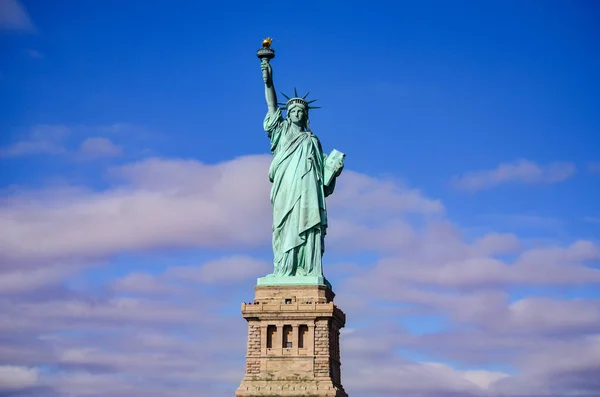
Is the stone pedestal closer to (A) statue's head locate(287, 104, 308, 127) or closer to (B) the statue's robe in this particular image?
(B) the statue's robe

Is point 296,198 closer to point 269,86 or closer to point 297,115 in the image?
point 297,115

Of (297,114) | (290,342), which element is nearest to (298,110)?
(297,114)

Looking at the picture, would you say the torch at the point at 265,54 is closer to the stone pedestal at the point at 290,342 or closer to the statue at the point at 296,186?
the statue at the point at 296,186

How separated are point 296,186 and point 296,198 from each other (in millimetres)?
561

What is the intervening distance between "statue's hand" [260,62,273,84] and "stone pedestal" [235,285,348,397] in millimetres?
9509

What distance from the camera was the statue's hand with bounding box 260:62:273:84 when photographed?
5659cm

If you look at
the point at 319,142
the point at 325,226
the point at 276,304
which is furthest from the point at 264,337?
the point at 319,142

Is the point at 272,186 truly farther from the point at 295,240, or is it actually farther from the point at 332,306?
the point at 332,306

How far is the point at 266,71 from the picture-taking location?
56.6 meters

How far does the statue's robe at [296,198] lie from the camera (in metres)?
54.9

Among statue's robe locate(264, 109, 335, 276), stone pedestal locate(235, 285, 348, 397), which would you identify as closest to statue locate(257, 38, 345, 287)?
statue's robe locate(264, 109, 335, 276)

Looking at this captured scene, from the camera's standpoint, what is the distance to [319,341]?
53.2 meters

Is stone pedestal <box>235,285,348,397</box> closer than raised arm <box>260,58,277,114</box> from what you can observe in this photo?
Yes

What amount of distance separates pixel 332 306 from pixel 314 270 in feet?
6.85
